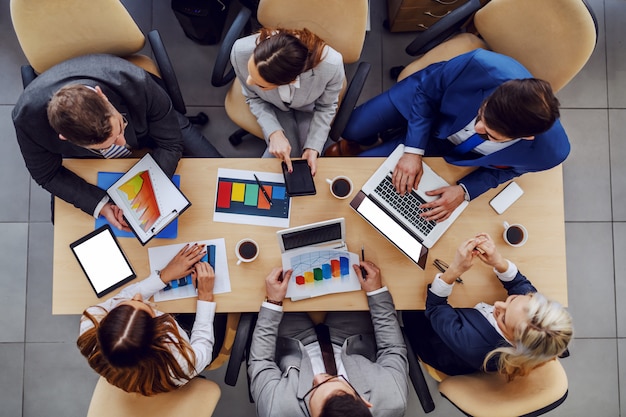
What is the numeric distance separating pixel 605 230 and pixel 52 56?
3.11 metres

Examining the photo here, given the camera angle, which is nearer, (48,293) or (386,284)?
(386,284)

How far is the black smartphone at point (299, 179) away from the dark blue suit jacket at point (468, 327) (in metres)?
0.66

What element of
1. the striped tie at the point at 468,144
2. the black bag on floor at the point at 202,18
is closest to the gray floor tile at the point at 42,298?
the black bag on floor at the point at 202,18

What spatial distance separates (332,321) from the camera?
2043 mm

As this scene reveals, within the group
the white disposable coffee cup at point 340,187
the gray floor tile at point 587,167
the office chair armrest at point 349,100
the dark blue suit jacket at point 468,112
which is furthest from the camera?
the gray floor tile at point 587,167

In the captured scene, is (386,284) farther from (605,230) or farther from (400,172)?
(605,230)

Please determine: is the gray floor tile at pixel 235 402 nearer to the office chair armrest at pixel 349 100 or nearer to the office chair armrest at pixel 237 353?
the office chair armrest at pixel 237 353

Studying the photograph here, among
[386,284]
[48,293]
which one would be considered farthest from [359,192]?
[48,293]

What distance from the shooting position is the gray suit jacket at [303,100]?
5.98 ft

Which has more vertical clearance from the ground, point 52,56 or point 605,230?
point 52,56

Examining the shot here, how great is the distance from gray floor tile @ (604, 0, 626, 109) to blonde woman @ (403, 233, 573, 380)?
169 cm

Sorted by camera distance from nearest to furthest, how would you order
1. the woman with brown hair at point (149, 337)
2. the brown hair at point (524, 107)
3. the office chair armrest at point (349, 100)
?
the brown hair at point (524, 107) → the woman with brown hair at point (149, 337) → the office chair armrest at point (349, 100)

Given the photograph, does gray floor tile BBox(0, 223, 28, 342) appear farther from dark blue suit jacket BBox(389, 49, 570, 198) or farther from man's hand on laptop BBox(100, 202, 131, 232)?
dark blue suit jacket BBox(389, 49, 570, 198)

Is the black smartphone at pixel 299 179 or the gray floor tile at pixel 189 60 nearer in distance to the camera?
the black smartphone at pixel 299 179
